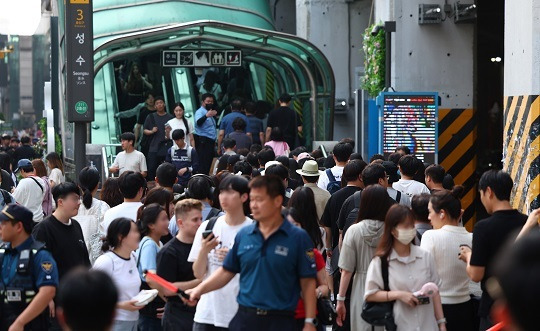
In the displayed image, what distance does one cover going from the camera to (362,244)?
8.75 metres

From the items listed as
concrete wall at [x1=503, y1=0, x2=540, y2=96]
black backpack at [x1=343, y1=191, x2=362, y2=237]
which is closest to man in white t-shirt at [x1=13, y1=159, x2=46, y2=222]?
black backpack at [x1=343, y1=191, x2=362, y2=237]

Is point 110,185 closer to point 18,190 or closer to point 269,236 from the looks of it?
point 18,190

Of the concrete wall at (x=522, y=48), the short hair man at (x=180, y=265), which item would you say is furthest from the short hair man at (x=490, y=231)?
the concrete wall at (x=522, y=48)

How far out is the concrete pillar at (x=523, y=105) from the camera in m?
11.8

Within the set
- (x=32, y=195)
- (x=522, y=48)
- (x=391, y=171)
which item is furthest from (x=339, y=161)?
(x=32, y=195)

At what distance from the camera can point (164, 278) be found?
800cm

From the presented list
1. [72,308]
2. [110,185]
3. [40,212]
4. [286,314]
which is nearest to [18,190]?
[40,212]

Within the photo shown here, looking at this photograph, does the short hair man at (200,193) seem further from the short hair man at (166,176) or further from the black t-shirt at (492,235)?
the black t-shirt at (492,235)

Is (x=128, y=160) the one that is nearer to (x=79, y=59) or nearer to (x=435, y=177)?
(x=79, y=59)

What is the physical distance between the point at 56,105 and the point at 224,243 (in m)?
17.9

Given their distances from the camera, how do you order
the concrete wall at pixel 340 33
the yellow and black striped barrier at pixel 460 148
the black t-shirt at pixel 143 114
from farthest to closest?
the concrete wall at pixel 340 33
the black t-shirt at pixel 143 114
the yellow and black striped barrier at pixel 460 148

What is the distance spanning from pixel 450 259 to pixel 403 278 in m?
0.67

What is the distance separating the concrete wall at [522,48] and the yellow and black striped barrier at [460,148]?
5.56 metres

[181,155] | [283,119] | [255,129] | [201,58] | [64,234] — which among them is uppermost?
[201,58]
